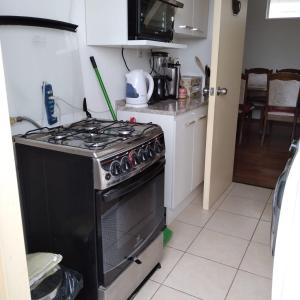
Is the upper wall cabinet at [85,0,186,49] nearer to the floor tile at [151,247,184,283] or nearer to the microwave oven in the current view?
the microwave oven

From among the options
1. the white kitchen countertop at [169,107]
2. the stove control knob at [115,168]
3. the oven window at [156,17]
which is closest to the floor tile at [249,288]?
the stove control knob at [115,168]

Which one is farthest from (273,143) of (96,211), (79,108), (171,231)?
(96,211)

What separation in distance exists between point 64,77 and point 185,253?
1.26m

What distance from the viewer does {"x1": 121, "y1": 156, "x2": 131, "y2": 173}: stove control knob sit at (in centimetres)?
129

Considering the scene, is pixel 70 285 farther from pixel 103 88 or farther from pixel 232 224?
pixel 232 224

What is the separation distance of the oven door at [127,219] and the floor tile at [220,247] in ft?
1.46

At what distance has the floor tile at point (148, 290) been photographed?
5.20ft

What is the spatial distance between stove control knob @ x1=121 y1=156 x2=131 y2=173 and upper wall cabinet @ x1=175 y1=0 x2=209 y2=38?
4.38ft

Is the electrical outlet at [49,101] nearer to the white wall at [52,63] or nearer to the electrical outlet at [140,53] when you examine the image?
the white wall at [52,63]

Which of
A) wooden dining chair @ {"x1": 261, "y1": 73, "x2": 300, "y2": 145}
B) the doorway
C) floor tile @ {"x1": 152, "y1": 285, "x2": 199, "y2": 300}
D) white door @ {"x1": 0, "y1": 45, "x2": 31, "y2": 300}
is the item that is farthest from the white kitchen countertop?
wooden dining chair @ {"x1": 261, "y1": 73, "x2": 300, "y2": 145}

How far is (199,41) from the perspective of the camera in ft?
9.14

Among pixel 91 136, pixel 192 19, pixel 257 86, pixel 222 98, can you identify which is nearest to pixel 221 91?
pixel 222 98

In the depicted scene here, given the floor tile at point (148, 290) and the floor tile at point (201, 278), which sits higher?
the floor tile at point (201, 278)

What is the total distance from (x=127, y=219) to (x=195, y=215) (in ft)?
3.65
